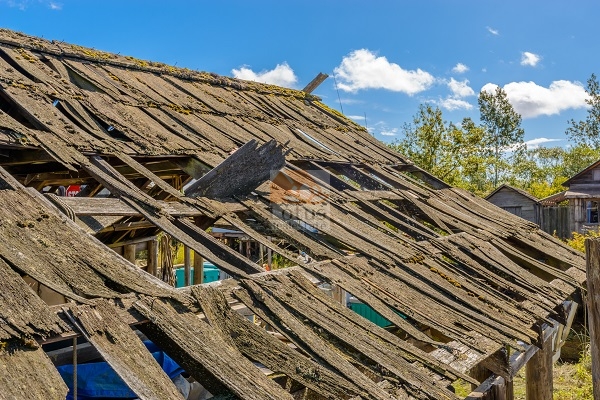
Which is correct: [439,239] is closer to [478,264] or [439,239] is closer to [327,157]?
[478,264]

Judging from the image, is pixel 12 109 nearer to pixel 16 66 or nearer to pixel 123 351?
pixel 16 66

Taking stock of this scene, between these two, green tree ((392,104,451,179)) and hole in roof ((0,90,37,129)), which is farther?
Answer: green tree ((392,104,451,179))

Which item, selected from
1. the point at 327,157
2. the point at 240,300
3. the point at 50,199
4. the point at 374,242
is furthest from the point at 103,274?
the point at 327,157

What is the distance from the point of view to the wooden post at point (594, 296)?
599 centimetres

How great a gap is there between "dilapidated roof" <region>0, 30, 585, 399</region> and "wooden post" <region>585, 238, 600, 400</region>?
0.49 m

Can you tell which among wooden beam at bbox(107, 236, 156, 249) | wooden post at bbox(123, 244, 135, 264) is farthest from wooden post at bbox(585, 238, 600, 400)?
wooden post at bbox(123, 244, 135, 264)

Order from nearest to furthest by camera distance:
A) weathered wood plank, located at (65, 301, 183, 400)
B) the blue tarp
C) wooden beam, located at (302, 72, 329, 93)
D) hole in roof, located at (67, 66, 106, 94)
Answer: weathered wood plank, located at (65, 301, 183, 400) → the blue tarp → hole in roof, located at (67, 66, 106, 94) → wooden beam, located at (302, 72, 329, 93)

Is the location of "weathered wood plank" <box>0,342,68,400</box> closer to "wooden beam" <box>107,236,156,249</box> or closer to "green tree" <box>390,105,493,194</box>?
"wooden beam" <box>107,236,156,249</box>

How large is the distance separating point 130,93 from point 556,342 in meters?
7.78

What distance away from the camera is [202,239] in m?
4.64

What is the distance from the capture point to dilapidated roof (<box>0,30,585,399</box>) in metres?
3.07

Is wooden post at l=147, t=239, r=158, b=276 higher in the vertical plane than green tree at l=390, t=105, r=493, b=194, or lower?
lower

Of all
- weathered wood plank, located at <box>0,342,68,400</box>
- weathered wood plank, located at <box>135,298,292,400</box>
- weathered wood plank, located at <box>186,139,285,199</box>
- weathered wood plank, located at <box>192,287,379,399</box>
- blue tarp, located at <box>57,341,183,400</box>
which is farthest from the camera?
weathered wood plank, located at <box>186,139,285,199</box>

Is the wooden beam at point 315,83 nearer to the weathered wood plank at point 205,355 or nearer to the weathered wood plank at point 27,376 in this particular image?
the weathered wood plank at point 205,355
